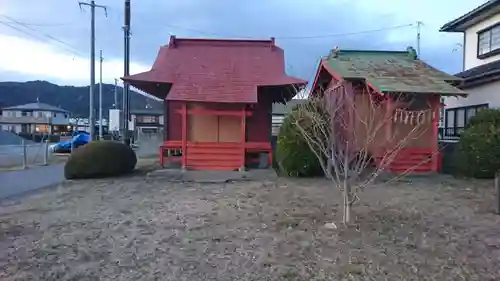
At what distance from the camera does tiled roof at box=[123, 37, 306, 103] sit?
14.0 m

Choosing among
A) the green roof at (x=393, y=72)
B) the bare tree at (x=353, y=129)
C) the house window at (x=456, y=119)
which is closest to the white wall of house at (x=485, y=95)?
the house window at (x=456, y=119)

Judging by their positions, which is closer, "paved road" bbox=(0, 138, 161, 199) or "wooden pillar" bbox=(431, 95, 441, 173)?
"paved road" bbox=(0, 138, 161, 199)

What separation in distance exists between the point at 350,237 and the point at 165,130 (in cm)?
1155

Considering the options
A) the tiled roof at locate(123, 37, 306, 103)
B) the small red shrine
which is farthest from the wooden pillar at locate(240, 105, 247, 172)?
the tiled roof at locate(123, 37, 306, 103)

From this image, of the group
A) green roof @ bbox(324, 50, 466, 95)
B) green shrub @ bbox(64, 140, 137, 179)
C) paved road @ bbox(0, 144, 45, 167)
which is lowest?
paved road @ bbox(0, 144, 45, 167)

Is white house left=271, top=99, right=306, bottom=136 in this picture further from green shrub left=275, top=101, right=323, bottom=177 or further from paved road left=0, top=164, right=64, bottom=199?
paved road left=0, top=164, right=64, bottom=199

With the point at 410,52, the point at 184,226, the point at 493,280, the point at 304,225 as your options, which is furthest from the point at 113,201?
the point at 410,52

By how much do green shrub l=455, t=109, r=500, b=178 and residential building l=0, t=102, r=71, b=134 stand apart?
70664 millimetres

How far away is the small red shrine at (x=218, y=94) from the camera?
1404 cm

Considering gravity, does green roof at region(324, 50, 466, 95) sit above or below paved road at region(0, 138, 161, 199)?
above

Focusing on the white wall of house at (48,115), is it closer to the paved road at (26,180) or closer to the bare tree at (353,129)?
the paved road at (26,180)

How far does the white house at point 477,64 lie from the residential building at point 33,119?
6733cm

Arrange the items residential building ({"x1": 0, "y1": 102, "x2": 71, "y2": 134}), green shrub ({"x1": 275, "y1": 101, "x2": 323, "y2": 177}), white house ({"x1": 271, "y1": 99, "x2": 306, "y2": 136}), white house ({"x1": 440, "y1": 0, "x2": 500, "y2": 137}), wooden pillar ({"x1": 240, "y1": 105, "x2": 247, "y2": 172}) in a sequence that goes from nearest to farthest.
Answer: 1. green shrub ({"x1": 275, "y1": 101, "x2": 323, "y2": 177})
2. white house ({"x1": 271, "y1": 99, "x2": 306, "y2": 136})
3. wooden pillar ({"x1": 240, "y1": 105, "x2": 247, "y2": 172})
4. white house ({"x1": 440, "y1": 0, "x2": 500, "y2": 137})
5. residential building ({"x1": 0, "y1": 102, "x2": 71, "y2": 134})

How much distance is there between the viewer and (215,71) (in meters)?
15.5
